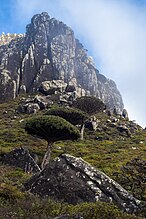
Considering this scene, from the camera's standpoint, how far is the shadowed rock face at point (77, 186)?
12.6m

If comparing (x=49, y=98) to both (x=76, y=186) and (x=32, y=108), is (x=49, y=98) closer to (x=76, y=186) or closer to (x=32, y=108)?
(x=32, y=108)

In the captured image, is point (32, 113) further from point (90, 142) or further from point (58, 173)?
point (58, 173)

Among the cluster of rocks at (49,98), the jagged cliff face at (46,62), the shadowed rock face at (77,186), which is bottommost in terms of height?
the shadowed rock face at (77,186)

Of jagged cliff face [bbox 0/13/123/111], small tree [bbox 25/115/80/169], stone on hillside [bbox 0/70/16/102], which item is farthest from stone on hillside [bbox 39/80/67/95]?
small tree [bbox 25/115/80/169]

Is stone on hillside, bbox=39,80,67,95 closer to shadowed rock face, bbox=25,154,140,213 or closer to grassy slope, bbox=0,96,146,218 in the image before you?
grassy slope, bbox=0,96,146,218

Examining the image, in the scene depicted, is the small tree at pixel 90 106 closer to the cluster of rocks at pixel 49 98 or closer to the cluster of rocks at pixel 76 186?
the cluster of rocks at pixel 49 98

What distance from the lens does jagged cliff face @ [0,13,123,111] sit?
117250 millimetres

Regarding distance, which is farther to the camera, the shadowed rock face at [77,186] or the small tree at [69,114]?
the small tree at [69,114]

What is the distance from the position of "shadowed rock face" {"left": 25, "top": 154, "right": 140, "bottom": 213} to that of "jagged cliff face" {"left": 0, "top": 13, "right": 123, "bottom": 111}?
293 ft

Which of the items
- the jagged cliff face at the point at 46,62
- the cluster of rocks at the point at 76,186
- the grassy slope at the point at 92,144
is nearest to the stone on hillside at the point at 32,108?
the grassy slope at the point at 92,144

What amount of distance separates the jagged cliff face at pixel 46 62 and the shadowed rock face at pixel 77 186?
89.4 metres

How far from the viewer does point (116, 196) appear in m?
12.8

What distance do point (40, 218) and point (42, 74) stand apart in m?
115

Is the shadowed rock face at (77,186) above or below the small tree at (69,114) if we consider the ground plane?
below
